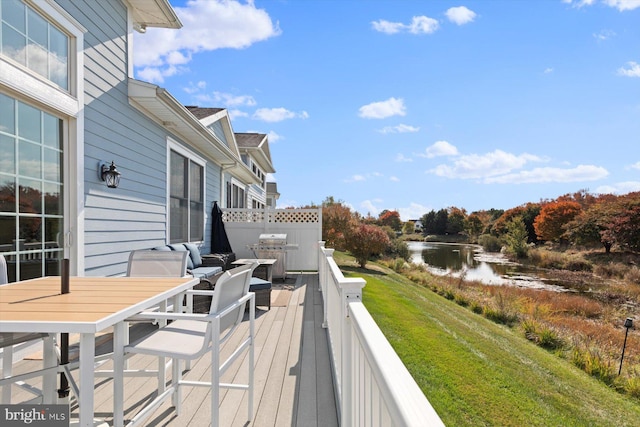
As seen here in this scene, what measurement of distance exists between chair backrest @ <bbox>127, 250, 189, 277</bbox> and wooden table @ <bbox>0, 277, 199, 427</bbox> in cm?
57

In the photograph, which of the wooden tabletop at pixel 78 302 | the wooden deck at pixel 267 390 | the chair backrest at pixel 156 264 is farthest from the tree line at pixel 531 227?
the wooden tabletop at pixel 78 302

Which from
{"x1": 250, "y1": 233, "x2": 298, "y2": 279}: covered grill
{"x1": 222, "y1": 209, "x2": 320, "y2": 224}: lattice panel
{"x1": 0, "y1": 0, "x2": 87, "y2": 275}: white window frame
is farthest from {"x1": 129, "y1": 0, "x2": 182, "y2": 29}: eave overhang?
{"x1": 222, "y1": 209, "x2": 320, "y2": 224}: lattice panel

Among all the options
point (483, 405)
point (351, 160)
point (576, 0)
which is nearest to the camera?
point (483, 405)

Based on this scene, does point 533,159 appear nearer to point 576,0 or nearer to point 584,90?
point 584,90

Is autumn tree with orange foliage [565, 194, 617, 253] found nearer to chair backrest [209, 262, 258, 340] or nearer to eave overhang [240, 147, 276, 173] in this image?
eave overhang [240, 147, 276, 173]

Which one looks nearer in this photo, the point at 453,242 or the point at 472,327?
the point at 472,327

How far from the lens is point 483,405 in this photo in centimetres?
336

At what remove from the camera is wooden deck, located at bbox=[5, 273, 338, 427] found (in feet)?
7.15

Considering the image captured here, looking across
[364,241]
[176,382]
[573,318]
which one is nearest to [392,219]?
[364,241]

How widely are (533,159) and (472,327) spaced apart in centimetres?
2608

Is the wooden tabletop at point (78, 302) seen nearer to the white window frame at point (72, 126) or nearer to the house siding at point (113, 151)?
the white window frame at point (72, 126)

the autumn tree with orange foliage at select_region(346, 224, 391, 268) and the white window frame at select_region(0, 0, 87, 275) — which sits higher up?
the white window frame at select_region(0, 0, 87, 275)

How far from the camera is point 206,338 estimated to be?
178cm

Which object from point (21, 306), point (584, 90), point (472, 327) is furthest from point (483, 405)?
point (584, 90)
